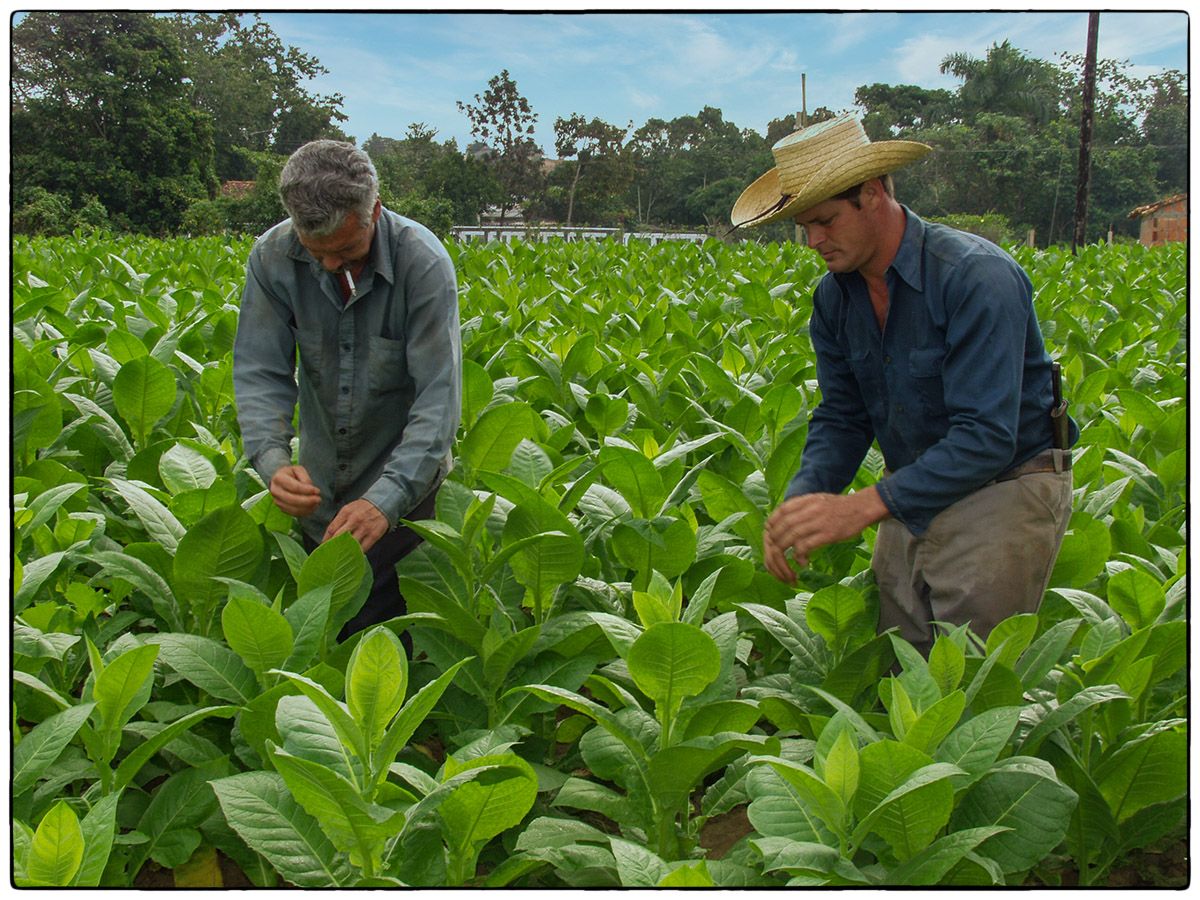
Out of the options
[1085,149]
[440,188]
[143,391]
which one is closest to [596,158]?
[440,188]

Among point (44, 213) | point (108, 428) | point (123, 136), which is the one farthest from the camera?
point (123, 136)

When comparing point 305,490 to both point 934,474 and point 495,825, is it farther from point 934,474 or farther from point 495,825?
point 934,474

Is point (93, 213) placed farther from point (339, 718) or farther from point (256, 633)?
point (339, 718)

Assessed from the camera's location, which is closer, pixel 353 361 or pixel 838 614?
pixel 838 614

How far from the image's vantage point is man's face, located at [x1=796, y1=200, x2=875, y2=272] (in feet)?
9.61

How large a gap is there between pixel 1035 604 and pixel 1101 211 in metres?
36.0

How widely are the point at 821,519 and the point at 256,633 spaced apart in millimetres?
1303

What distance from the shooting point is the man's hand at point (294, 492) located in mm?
3096

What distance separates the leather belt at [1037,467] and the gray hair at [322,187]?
71.5 inches

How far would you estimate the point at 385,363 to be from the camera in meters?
3.54

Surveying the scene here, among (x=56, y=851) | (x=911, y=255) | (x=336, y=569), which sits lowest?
(x=56, y=851)

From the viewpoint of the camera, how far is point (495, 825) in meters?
2.18

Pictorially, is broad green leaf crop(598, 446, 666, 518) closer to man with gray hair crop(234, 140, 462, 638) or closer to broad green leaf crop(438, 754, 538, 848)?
man with gray hair crop(234, 140, 462, 638)

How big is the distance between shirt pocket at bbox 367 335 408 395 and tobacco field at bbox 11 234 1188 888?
0.31m
